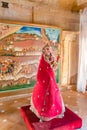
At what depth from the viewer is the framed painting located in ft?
10.4

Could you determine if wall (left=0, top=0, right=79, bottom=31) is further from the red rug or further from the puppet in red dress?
the red rug

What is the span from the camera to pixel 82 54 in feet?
12.2

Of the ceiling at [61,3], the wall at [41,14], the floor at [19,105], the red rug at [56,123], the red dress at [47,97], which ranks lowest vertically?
the floor at [19,105]

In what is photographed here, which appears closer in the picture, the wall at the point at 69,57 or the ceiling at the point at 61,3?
the ceiling at the point at 61,3

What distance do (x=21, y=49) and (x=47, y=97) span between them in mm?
A: 1534

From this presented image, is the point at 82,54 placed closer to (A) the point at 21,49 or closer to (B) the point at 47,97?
(A) the point at 21,49

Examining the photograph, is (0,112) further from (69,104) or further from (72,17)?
(72,17)

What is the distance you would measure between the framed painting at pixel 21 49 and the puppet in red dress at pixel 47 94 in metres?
1.19

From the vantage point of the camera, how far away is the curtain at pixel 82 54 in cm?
365

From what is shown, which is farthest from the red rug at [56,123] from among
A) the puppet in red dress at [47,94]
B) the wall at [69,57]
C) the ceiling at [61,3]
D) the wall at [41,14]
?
the ceiling at [61,3]

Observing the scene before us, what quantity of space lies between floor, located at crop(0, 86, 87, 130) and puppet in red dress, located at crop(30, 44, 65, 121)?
15.3 inches

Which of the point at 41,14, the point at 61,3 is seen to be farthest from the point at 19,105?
the point at 61,3

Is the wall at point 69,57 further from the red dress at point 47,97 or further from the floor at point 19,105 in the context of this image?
the red dress at point 47,97

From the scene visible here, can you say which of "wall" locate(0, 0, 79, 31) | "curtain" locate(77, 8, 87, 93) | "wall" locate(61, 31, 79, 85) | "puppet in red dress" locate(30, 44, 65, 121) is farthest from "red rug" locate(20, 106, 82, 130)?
"wall" locate(0, 0, 79, 31)
